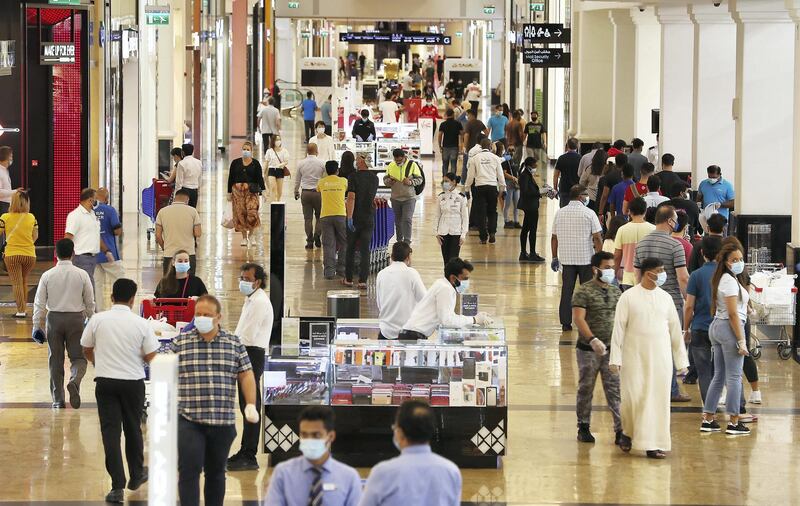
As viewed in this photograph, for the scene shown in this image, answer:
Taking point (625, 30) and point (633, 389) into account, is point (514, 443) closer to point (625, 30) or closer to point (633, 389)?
point (633, 389)

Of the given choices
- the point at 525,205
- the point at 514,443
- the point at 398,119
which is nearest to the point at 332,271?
the point at 525,205

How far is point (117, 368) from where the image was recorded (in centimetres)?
951

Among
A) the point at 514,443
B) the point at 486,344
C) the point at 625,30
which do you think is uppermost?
the point at 625,30

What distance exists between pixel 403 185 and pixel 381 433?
8958 mm

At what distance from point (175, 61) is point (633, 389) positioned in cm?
2301

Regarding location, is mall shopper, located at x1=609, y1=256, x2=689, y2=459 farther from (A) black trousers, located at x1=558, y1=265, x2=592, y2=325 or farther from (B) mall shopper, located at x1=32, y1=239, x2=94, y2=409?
(A) black trousers, located at x1=558, y1=265, x2=592, y2=325

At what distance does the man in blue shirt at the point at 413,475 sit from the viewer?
20.4 ft

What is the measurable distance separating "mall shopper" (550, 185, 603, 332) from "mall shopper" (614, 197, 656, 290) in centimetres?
95

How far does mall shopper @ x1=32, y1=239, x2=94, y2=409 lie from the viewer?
11.8m

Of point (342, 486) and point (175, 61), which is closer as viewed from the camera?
point (342, 486)

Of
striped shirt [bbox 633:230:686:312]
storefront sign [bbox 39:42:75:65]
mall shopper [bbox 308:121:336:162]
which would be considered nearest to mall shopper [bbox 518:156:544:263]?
mall shopper [bbox 308:121:336:162]

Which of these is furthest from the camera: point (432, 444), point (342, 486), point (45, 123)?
point (45, 123)

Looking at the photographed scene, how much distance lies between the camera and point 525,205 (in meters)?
20.2

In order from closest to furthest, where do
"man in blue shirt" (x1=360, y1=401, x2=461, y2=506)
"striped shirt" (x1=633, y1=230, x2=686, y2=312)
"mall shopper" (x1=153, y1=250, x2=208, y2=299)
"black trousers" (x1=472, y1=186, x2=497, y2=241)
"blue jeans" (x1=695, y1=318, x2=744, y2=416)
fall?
"man in blue shirt" (x1=360, y1=401, x2=461, y2=506) < "blue jeans" (x1=695, y1=318, x2=744, y2=416) < "mall shopper" (x1=153, y1=250, x2=208, y2=299) < "striped shirt" (x1=633, y1=230, x2=686, y2=312) < "black trousers" (x1=472, y1=186, x2=497, y2=241)
